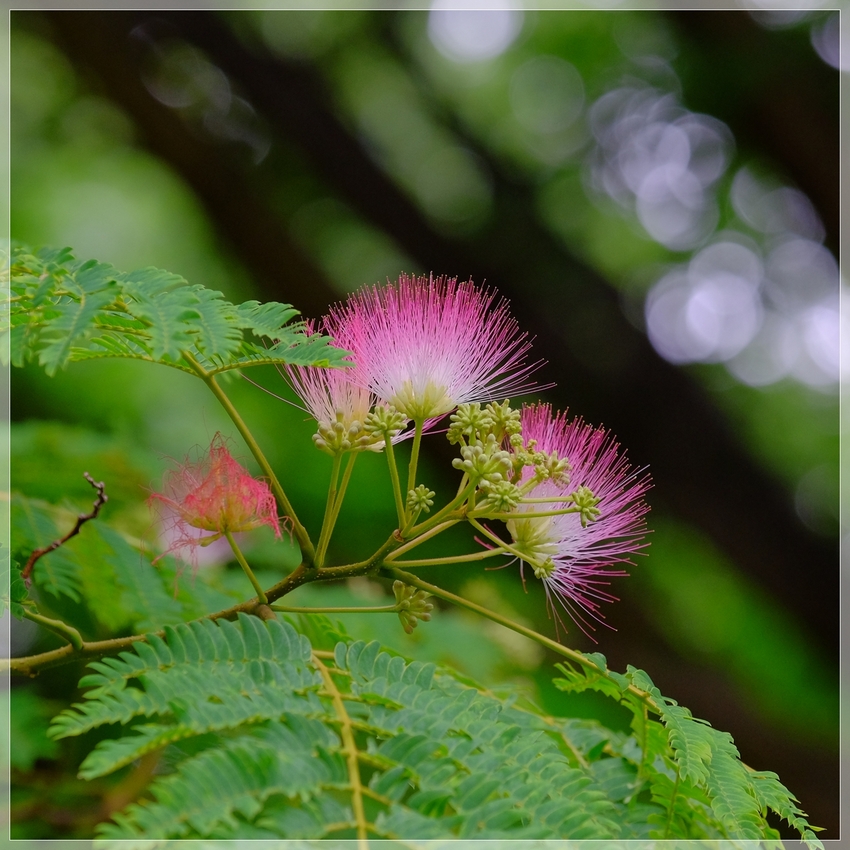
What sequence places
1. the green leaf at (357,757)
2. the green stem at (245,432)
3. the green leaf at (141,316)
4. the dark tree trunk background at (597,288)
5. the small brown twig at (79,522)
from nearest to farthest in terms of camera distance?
1. the green leaf at (357,757)
2. the green leaf at (141,316)
3. the green stem at (245,432)
4. the small brown twig at (79,522)
5. the dark tree trunk background at (597,288)

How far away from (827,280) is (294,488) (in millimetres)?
4901

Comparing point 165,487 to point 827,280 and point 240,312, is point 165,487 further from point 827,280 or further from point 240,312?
point 827,280

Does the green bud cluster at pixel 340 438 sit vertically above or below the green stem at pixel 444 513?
above

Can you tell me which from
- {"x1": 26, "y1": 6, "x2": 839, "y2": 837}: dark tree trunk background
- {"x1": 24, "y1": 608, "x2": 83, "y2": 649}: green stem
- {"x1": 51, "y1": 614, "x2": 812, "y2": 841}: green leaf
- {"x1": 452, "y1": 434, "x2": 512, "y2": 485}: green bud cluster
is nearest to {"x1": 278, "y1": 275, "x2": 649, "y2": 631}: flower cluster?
{"x1": 452, "y1": 434, "x2": 512, "y2": 485}: green bud cluster

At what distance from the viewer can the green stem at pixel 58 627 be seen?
45.1 inches

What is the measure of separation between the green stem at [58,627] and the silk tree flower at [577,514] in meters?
0.69

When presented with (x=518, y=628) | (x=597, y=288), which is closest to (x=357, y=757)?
(x=518, y=628)

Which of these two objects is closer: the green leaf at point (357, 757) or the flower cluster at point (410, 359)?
the green leaf at point (357, 757)

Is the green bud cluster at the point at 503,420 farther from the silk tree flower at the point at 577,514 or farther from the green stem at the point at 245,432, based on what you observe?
the green stem at the point at 245,432

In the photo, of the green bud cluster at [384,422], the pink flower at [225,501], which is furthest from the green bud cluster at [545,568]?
the pink flower at [225,501]

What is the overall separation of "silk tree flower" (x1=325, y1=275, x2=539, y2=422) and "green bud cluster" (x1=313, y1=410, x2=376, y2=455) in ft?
0.23

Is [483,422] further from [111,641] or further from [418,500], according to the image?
[111,641]

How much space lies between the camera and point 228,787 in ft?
2.62

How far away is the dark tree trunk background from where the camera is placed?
4.69 m
